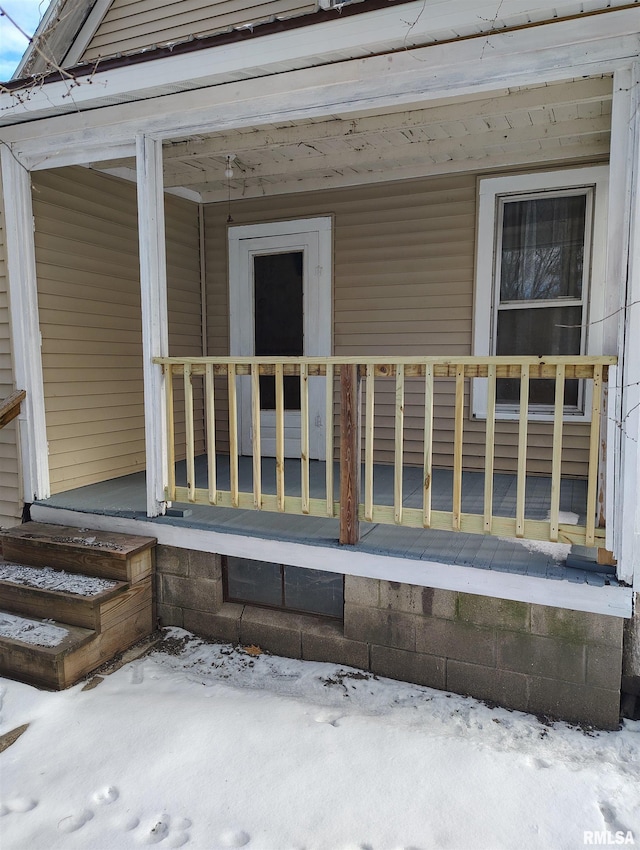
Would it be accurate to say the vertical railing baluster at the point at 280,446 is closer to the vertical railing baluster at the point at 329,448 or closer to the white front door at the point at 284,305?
the vertical railing baluster at the point at 329,448

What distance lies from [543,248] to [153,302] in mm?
2753

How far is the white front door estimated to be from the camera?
15.3 feet

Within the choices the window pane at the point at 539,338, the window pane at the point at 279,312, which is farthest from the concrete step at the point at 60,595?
the window pane at the point at 539,338

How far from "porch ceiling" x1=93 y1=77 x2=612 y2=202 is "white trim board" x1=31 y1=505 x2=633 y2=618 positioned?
7.89ft

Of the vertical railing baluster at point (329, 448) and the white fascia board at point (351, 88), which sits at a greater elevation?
the white fascia board at point (351, 88)

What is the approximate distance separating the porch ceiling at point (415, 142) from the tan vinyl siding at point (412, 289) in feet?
0.61

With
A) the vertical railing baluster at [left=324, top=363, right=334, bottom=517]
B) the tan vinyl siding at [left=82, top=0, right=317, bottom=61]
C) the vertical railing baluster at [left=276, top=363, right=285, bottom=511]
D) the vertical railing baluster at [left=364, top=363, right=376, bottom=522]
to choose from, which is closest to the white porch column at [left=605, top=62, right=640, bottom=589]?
the vertical railing baluster at [left=364, top=363, right=376, bottom=522]

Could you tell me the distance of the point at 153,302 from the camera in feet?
10.4

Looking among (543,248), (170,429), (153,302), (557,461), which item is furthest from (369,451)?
(543,248)

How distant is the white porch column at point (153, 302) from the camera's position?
313 cm

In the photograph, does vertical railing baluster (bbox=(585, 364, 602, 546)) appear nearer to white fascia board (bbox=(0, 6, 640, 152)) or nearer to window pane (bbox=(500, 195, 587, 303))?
white fascia board (bbox=(0, 6, 640, 152))

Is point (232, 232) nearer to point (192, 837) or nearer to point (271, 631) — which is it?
point (271, 631)

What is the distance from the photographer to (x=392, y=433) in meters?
4.58

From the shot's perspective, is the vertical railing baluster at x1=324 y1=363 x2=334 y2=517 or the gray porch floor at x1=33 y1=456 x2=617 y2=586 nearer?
the gray porch floor at x1=33 y1=456 x2=617 y2=586
